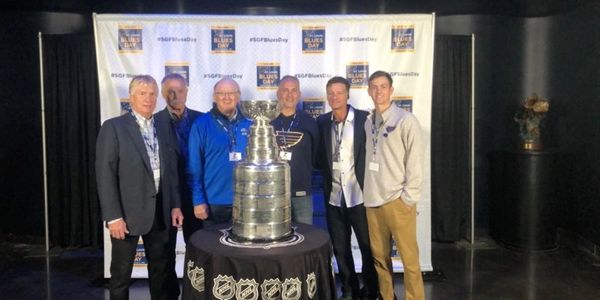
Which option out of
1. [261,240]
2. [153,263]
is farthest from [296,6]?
[261,240]

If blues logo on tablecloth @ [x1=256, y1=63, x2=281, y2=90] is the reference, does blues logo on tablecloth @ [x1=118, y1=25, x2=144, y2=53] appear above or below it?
above

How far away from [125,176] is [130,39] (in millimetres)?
1592

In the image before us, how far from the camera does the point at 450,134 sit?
4883 millimetres

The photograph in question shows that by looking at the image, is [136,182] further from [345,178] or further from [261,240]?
[345,178]

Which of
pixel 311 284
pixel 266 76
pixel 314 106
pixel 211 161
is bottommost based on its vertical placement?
pixel 311 284

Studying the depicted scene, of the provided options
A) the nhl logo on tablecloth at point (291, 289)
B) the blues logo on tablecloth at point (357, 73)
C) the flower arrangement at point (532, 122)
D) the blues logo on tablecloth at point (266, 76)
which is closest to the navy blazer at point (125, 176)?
the nhl logo on tablecloth at point (291, 289)

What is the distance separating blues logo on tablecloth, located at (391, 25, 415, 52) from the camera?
12.6 feet

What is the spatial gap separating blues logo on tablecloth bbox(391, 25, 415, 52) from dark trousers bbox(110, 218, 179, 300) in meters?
2.25

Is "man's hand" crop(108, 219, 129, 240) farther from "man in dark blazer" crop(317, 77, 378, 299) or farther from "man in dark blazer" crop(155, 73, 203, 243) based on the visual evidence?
"man in dark blazer" crop(317, 77, 378, 299)

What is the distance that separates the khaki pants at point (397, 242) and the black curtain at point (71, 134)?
299 cm

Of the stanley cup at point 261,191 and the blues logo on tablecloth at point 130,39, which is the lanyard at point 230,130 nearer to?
the stanley cup at point 261,191

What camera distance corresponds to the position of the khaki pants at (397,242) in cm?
296

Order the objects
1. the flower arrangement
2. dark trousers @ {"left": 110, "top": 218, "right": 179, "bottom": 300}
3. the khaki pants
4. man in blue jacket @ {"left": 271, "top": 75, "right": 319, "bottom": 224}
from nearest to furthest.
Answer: dark trousers @ {"left": 110, "top": 218, "right": 179, "bottom": 300} → the khaki pants → man in blue jacket @ {"left": 271, "top": 75, "right": 319, "bottom": 224} → the flower arrangement

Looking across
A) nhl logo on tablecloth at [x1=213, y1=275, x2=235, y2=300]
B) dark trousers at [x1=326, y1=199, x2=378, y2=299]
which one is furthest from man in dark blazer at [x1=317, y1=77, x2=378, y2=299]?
nhl logo on tablecloth at [x1=213, y1=275, x2=235, y2=300]
